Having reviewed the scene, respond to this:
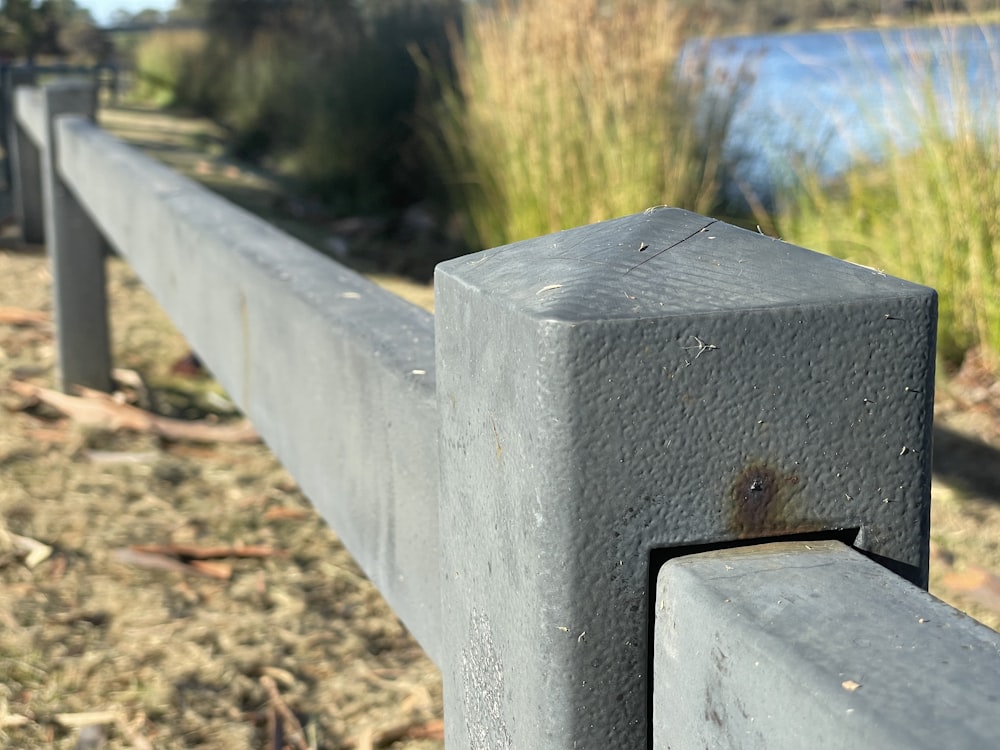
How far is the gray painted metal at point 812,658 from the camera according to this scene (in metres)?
0.45

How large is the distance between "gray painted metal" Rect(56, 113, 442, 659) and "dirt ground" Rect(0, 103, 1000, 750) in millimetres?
709

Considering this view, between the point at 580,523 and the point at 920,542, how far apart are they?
0.21 meters

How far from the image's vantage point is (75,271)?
3920 mm

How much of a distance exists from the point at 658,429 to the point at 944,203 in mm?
4171

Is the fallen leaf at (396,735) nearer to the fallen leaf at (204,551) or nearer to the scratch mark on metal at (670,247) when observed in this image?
the fallen leaf at (204,551)

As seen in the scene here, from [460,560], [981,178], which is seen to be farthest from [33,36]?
[460,560]

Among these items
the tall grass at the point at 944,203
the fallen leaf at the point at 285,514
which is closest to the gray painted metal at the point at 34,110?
the fallen leaf at the point at 285,514

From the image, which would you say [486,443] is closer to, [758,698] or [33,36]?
[758,698]

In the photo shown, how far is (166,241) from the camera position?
2.05m

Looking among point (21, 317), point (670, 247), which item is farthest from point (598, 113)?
point (670, 247)

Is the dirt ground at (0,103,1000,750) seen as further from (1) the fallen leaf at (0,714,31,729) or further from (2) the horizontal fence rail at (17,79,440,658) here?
(2) the horizontal fence rail at (17,79,440,658)

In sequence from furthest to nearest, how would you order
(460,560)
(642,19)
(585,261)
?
1. (642,19)
2. (460,560)
3. (585,261)

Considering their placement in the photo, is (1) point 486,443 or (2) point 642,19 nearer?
(1) point 486,443

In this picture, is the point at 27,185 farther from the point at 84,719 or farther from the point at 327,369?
the point at 327,369
